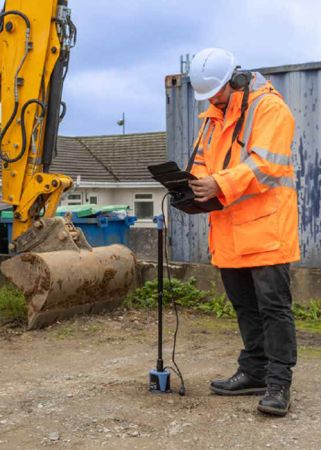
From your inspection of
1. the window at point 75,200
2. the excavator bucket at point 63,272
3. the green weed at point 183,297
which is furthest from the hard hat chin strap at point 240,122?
the window at point 75,200

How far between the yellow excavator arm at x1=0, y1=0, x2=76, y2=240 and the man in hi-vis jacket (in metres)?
3.31

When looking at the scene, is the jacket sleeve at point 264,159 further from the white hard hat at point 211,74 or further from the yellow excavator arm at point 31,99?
the yellow excavator arm at point 31,99

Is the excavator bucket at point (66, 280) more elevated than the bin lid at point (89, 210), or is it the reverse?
the bin lid at point (89, 210)

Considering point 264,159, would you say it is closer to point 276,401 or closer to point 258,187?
point 258,187

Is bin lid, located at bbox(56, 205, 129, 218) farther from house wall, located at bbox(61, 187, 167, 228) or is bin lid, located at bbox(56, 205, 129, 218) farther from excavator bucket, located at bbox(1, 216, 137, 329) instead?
house wall, located at bbox(61, 187, 167, 228)

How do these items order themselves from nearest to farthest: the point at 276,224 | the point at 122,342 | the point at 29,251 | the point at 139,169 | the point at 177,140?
the point at 276,224 < the point at 122,342 < the point at 29,251 < the point at 177,140 < the point at 139,169

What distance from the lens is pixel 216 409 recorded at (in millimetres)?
4332

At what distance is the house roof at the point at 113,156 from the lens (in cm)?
2605

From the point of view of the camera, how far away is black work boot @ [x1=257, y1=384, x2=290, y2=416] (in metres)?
4.13

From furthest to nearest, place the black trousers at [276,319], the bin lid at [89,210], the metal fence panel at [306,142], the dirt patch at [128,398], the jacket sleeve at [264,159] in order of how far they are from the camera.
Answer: the bin lid at [89,210], the metal fence panel at [306,142], the black trousers at [276,319], the jacket sleeve at [264,159], the dirt patch at [128,398]

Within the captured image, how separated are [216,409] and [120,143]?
24.8 metres

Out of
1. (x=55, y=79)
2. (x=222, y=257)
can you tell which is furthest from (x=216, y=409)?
(x=55, y=79)

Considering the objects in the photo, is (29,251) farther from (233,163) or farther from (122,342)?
(233,163)

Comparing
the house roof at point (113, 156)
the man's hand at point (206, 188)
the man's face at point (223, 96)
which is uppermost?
the house roof at point (113, 156)
